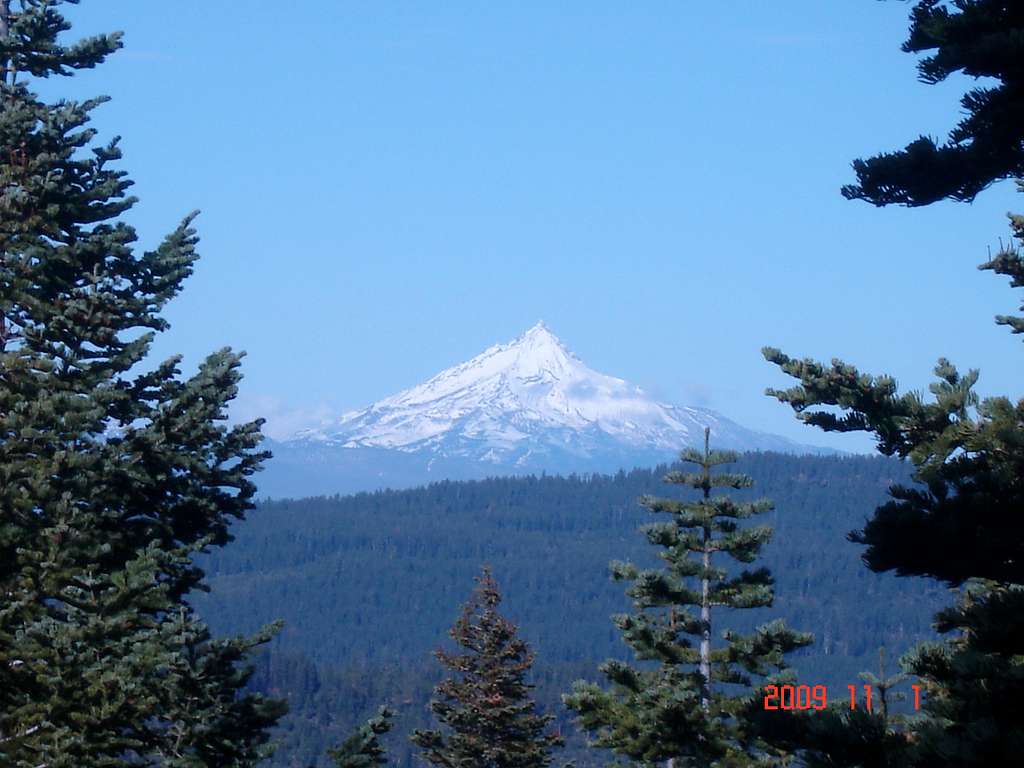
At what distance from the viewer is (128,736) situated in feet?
51.5

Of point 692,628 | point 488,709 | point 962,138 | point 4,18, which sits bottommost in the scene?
point 488,709

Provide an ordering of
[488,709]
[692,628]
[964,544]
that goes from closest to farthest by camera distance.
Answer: [964,544]
[692,628]
[488,709]

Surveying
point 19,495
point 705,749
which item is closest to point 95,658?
point 19,495

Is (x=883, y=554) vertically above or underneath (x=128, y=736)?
above

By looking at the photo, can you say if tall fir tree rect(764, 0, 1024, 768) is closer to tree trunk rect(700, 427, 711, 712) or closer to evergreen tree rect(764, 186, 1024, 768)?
evergreen tree rect(764, 186, 1024, 768)

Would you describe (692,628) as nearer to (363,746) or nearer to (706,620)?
(706,620)

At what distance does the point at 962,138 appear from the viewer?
31.4 feet

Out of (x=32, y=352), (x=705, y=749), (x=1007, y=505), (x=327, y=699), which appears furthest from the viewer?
(x=327, y=699)

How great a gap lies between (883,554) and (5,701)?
984 centimetres

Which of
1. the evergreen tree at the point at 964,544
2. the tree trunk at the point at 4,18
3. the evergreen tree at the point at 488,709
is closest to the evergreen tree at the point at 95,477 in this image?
the tree trunk at the point at 4,18

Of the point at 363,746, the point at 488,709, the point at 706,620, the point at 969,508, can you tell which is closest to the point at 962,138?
the point at 969,508

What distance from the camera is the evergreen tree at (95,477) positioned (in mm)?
14656

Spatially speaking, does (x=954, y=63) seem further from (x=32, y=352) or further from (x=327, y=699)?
(x=327, y=699)

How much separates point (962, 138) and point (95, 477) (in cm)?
1129
